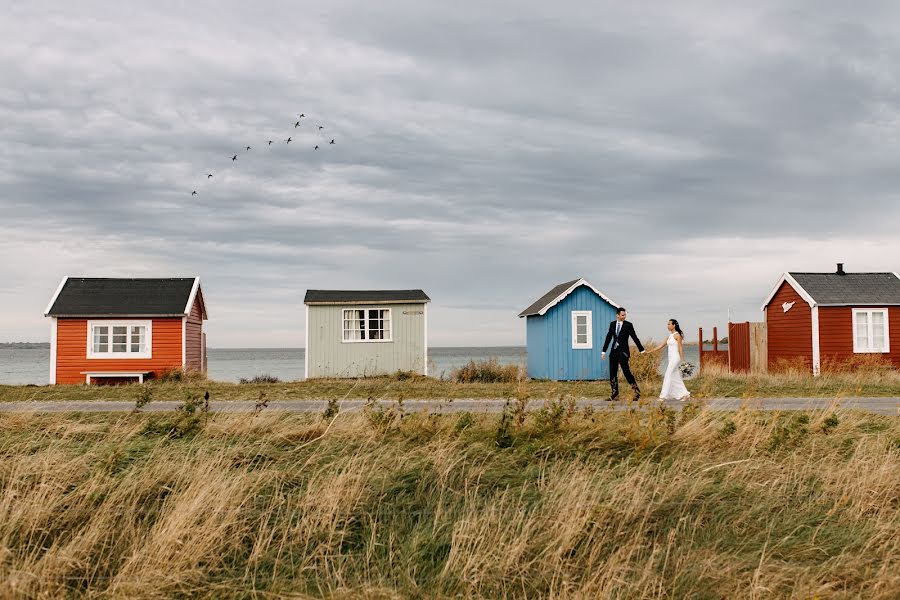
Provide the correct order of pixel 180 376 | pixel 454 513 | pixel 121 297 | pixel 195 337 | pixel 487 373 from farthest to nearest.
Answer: pixel 195 337 < pixel 121 297 < pixel 180 376 < pixel 487 373 < pixel 454 513

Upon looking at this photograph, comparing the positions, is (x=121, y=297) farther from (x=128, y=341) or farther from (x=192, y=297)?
(x=192, y=297)

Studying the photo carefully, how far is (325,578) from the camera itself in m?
5.38

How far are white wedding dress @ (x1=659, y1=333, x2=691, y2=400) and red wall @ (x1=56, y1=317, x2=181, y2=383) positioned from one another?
19494 mm

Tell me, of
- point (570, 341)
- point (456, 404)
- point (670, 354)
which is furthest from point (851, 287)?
point (456, 404)

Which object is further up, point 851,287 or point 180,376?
point 851,287

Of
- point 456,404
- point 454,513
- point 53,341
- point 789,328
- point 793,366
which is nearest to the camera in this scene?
point 454,513

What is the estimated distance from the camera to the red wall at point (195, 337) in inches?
1189

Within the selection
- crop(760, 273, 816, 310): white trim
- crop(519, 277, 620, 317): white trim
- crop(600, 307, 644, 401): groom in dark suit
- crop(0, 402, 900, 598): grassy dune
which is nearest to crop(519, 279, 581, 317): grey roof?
crop(519, 277, 620, 317): white trim

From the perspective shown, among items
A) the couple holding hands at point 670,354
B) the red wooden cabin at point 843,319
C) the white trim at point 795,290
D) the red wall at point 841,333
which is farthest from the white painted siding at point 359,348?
the red wall at point 841,333

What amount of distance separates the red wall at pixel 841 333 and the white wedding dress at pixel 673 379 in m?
15.1

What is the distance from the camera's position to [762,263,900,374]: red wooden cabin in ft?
93.7

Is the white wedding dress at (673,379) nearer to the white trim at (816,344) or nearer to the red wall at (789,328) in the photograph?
the red wall at (789,328)

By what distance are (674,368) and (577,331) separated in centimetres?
1317

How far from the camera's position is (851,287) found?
29688 mm
